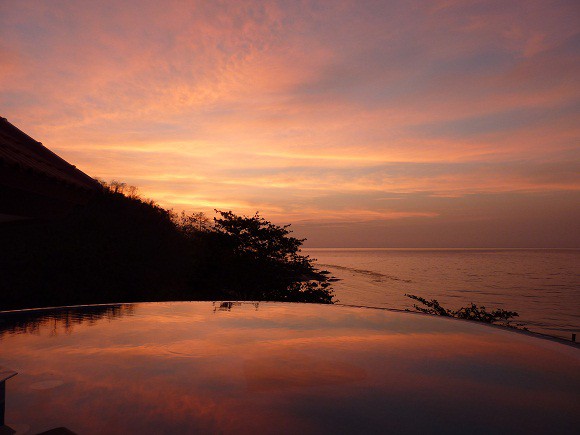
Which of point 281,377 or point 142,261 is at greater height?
point 142,261

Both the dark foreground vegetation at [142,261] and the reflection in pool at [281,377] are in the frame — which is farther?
the dark foreground vegetation at [142,261]

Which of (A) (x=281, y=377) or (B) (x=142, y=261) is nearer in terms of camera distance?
(A) (x=281, y=377)

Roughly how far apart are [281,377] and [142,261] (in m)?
13.2

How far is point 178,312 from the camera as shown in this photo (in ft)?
20.8

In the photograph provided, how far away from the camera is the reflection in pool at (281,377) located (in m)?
2.41

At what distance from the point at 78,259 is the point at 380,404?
13303 millimetres

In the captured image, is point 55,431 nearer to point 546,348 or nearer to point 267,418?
point 267,418

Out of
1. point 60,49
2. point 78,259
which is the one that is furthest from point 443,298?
point 60,49

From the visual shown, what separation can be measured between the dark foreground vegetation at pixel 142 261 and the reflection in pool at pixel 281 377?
8.23 meters

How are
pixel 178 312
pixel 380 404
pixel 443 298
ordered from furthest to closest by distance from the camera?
pixel 443 298, pixel 178 312, pixel 380 404

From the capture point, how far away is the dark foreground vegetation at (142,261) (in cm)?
1244

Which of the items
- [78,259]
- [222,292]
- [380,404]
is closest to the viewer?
[380,404]

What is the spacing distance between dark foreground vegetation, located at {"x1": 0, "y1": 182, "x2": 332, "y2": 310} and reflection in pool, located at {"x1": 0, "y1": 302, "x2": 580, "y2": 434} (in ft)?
27.0

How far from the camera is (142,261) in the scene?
1509cm
